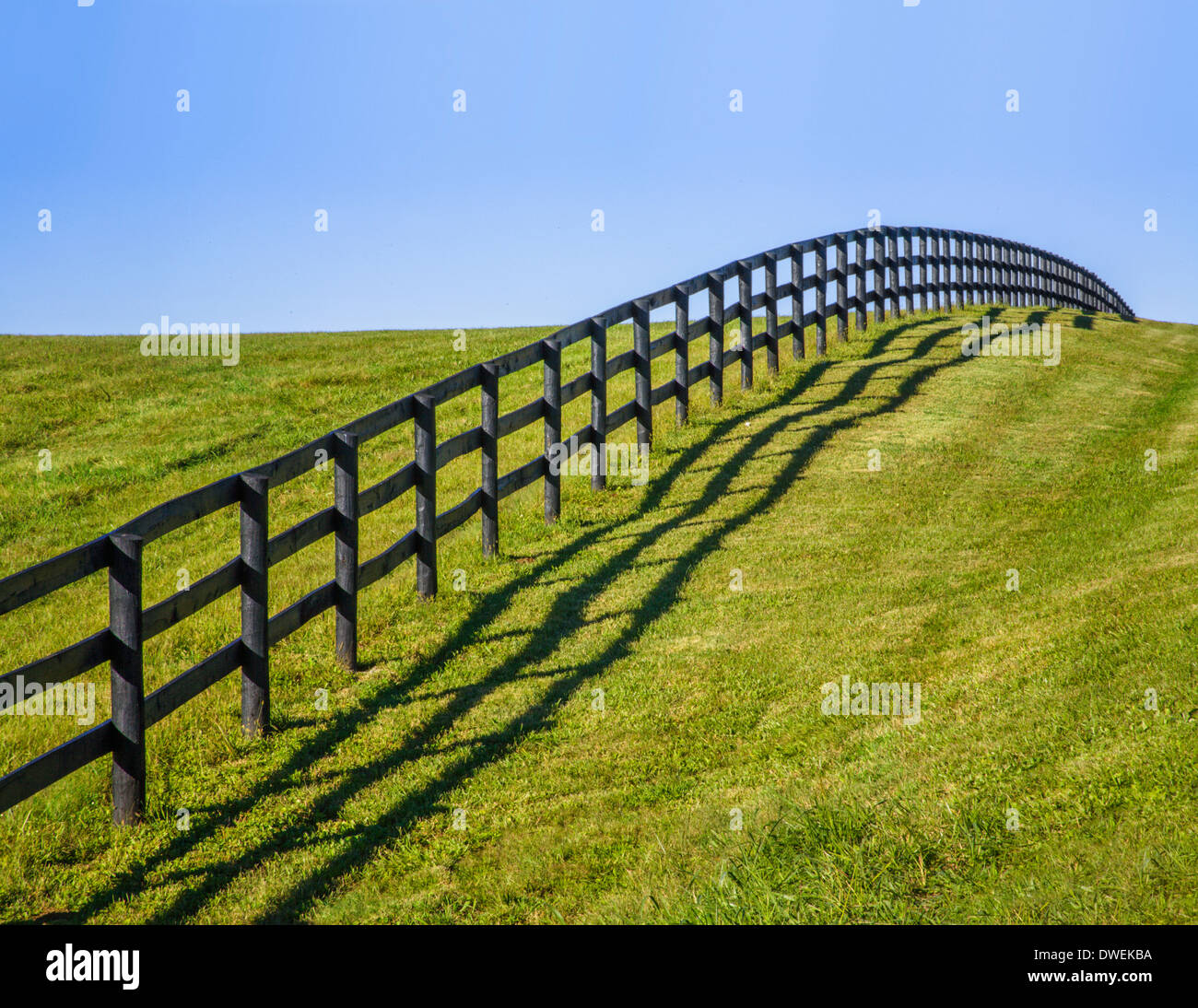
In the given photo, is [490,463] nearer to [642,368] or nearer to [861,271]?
[642,368]

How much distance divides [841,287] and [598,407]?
898cm

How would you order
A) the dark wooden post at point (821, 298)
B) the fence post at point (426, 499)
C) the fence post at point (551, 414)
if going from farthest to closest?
the dark wooden post at point (821, 298)
the fence post at point (551, 414)
the fence post at point (426, 499)

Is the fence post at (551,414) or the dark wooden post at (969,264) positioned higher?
the dark wooden post at (969,264)

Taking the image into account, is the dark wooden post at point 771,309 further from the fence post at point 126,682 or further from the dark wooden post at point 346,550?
the fence post at point 126,682

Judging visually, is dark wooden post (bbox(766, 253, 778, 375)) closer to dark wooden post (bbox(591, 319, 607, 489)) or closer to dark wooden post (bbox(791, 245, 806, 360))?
dark wooden post (bbox(791, 245, 806, 360))

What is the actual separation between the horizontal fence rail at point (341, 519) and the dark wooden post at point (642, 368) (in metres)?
0.02

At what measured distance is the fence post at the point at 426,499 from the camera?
922cm

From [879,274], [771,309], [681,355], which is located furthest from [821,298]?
[681,355]

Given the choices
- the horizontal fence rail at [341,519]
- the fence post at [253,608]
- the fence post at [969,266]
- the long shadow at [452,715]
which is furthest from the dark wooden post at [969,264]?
the fence post at [253,608]

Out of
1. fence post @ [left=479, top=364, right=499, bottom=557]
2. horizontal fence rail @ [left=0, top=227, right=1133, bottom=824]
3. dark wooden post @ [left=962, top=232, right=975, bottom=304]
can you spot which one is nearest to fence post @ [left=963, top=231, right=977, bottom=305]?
dark wooden post @ [left=962, top=232, right=975, bottom=304]

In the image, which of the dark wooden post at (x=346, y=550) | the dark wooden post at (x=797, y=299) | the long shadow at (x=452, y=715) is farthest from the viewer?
the dark wooden post at (x=797, y=299)

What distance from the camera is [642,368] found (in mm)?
12773

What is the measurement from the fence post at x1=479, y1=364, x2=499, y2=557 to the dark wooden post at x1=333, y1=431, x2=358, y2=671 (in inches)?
85.8
